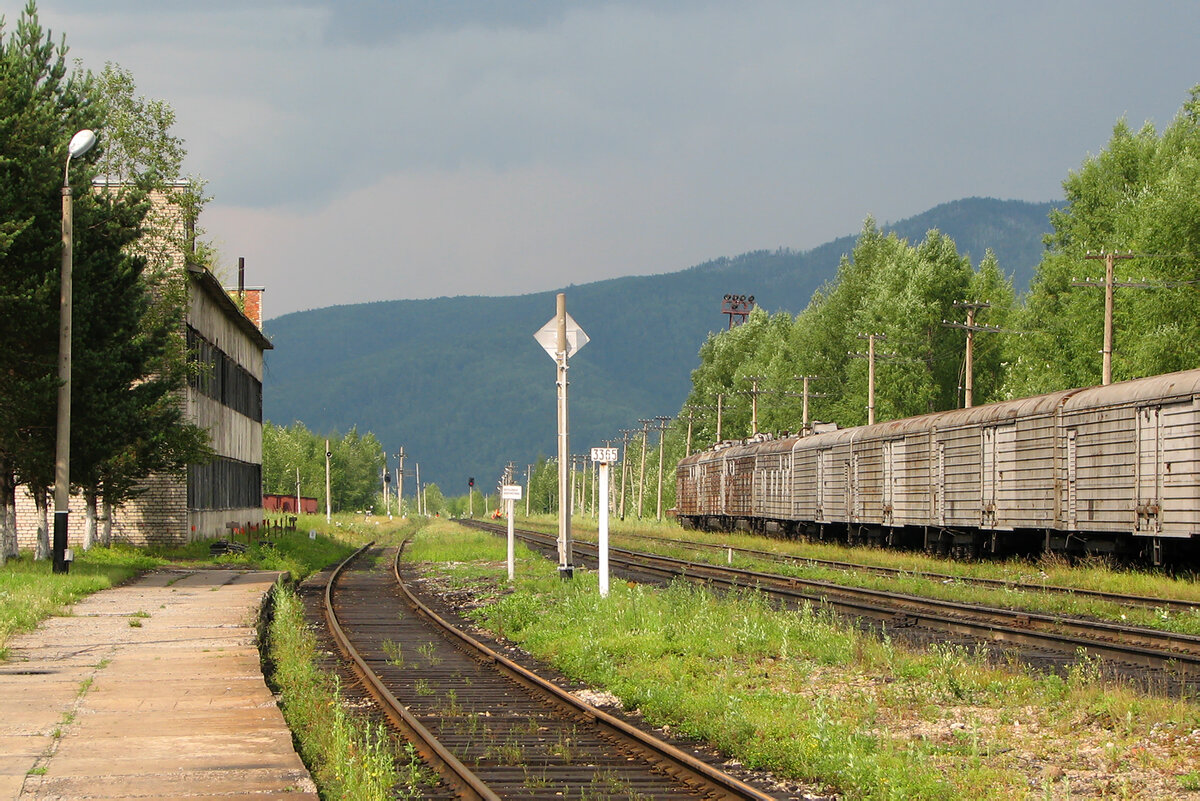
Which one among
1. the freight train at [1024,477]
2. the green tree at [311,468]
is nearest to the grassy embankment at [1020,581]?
the freight train at [1024,477]

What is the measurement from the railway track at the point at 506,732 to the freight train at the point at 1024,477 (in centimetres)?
1201

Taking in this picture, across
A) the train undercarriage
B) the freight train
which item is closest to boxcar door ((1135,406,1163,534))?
the freight train

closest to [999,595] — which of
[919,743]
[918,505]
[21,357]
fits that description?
[918,505]

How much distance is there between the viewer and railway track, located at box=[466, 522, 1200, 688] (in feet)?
46.0

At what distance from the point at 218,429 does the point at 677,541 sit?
705 inches

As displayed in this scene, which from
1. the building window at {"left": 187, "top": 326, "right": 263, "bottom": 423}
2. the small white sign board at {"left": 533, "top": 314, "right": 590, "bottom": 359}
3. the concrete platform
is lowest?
the concrete platform

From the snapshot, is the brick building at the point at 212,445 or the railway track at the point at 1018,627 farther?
the brick building at the point at 212,445

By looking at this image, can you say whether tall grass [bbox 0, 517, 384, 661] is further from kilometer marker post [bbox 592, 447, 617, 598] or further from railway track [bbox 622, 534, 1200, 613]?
railway track [bbox 622, 534, 1200, 613]

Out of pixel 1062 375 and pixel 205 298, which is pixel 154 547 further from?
pixel 1062 375

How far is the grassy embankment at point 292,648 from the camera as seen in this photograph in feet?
29.7

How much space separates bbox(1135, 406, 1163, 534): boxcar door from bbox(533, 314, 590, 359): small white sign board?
9.74 m

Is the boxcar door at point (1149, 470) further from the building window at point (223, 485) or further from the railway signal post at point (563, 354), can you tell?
the building window at point (223, 485)

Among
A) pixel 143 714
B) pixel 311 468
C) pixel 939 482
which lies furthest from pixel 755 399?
pixel 311 468

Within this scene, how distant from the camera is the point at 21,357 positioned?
89.4 ft
